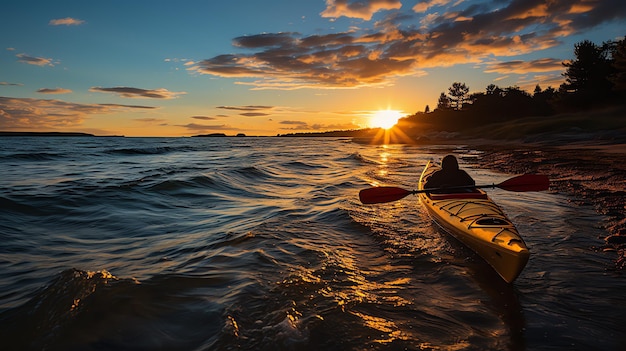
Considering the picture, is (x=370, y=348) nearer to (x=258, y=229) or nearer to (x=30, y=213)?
(x=258, y=229)

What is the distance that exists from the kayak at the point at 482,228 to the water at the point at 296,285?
0.31 m

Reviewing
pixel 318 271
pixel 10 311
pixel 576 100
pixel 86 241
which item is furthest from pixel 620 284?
pixel 576 100

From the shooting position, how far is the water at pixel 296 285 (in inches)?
150

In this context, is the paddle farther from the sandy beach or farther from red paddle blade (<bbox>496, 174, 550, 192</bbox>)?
the sandy beach

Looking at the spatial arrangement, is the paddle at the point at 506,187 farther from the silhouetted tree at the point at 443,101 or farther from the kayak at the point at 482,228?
the silhouetted tree at the point at 443,101

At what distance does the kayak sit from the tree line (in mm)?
38739

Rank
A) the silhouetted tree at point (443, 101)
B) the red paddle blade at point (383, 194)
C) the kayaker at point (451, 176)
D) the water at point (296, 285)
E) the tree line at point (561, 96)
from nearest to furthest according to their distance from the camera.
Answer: the water at point (296, 285)
the red paddle blade at point (383, 194)
the kayaker at point (451, 176)
the tree line at point (561, 96)
the silhouetted tree at point (443, 101)

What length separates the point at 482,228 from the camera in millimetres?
5633

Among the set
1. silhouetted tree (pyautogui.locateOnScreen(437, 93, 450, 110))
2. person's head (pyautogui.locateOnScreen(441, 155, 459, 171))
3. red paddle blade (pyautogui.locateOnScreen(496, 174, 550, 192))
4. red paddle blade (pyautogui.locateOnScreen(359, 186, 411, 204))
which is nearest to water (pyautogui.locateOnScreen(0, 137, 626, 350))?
red paddle blade (pyautogui.locateOnScreen(359, 186, 411, 204))

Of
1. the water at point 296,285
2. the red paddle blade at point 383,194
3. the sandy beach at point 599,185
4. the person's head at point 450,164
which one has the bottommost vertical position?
the water at point 296,285

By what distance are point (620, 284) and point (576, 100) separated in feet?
166

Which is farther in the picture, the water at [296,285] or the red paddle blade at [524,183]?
the red paddle blade at [524,183]

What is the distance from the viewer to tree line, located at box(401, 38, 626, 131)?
43.1 meters

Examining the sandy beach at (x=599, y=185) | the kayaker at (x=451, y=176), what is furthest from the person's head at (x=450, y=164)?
the sandy beach at (x=599, y=185)
